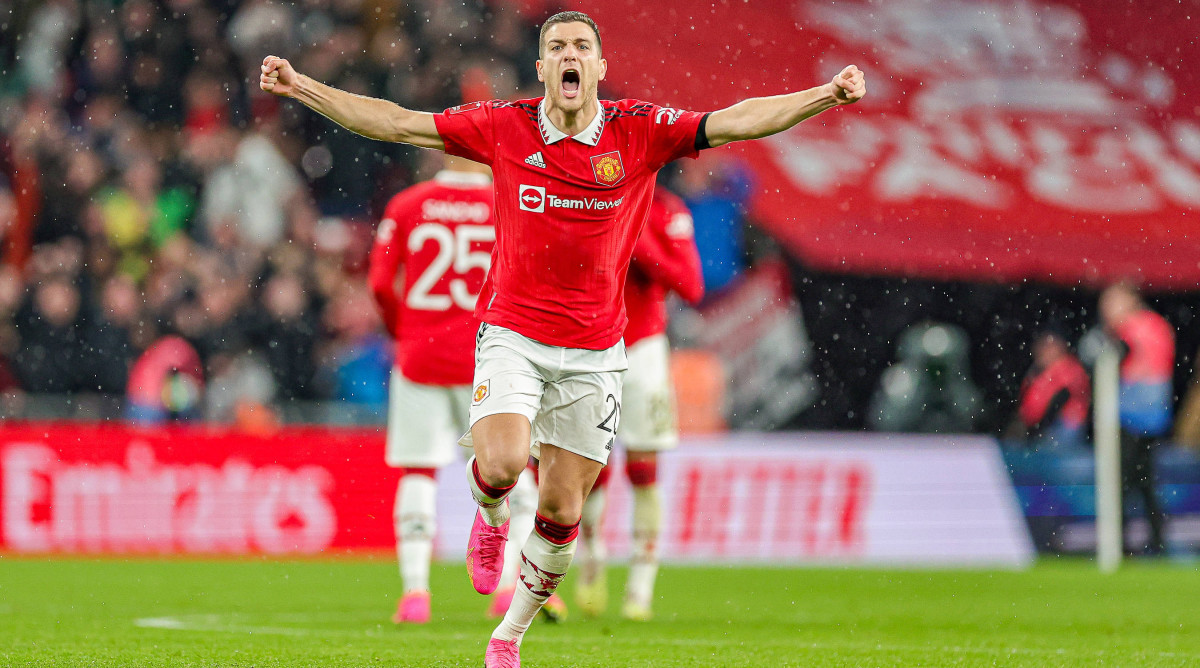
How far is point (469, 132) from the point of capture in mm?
5691

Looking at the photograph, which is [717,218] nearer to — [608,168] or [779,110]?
[608,168]

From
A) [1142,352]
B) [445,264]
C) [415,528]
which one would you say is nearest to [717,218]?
[1142,352]

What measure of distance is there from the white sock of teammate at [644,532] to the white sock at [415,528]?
1137mm

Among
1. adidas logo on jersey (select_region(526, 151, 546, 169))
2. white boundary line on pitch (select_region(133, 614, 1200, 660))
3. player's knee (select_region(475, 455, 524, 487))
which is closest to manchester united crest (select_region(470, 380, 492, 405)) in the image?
player's knee (select_region(475, 455, 524, 487))

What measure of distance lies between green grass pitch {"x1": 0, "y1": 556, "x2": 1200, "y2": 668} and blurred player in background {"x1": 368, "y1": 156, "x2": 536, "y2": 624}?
2.62ft

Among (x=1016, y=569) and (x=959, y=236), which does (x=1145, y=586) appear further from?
(x=959, y=236)

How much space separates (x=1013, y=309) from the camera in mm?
17109

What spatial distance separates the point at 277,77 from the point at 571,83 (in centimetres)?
101

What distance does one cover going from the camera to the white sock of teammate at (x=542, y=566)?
5.48 metres

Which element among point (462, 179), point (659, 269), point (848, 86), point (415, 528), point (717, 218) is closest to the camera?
point (848, 86)

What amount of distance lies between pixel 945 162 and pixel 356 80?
6.38m

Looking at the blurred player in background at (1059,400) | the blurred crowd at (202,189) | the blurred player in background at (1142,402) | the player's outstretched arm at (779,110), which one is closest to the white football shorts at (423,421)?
the player's outstretched arm at (779,110)

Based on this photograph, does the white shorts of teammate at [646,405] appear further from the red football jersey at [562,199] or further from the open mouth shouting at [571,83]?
the open mouth shouting at [571,83]

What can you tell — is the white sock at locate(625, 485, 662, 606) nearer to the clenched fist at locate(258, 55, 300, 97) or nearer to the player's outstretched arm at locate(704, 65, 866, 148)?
the player's outstretched arm at locate(704, 65, 866, 148)
